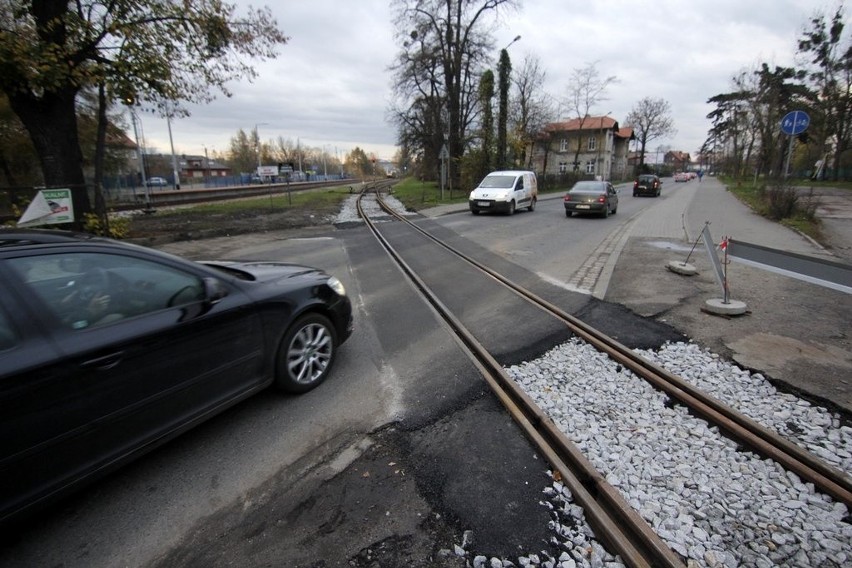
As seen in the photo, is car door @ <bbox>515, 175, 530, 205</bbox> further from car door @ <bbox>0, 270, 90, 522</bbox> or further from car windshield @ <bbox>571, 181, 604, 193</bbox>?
car door @ <bbox>0, 270, 90, 522</bbox>

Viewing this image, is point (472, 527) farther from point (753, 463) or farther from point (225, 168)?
point (225, 168)

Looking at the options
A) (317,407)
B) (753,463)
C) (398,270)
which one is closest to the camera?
(753,463)

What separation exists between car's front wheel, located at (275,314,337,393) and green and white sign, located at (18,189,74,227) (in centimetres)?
958

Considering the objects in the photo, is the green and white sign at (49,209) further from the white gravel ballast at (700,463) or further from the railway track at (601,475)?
the white gravel ballast at (700,463)

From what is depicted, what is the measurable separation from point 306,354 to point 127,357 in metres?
1.50

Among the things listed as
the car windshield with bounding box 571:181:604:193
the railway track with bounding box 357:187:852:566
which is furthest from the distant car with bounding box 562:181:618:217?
the railway track with bounding box 357:187:852:566

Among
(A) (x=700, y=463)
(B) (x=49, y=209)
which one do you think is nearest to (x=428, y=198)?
(B) (x=49, y=209)

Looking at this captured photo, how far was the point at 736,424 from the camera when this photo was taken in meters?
3.21

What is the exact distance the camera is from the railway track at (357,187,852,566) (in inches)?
87.7

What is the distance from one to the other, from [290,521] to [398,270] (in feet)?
21.0

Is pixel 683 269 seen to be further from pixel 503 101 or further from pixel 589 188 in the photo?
pixel 503 101

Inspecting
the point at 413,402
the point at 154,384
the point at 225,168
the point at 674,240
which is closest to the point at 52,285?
the point at 154,384

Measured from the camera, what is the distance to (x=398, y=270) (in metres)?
8.59

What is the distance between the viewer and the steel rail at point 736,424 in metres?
2.66
